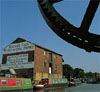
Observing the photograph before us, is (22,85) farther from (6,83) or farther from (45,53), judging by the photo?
(45,53)

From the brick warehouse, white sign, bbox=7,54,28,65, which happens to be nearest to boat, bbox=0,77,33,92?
the brick warehouse

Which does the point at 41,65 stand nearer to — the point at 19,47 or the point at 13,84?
the point at 19,47

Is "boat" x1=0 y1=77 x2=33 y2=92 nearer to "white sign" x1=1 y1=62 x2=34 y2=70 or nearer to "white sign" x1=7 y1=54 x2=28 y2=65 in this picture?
"white sign" x1=1 y1=62 x2=34 y2=70

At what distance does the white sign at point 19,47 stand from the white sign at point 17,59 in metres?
1.29

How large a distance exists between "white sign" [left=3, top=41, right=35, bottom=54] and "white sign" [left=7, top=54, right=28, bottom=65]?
1292mm

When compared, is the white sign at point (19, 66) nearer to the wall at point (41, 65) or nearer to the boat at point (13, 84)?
the wall at point (41, 65)

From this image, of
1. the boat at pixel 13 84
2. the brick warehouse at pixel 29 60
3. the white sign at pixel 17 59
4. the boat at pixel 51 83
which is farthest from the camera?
the white sign at pixel 17 59

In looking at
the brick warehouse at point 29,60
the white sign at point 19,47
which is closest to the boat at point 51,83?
the brick warehouse at point 29,60

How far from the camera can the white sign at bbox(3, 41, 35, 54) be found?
1466 inches

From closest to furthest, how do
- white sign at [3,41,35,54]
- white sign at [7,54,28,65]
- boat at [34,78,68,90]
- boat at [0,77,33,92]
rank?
boat at [0,77,33,92] → boat at [34,78,68,90] → white sign at [7,54,28,65] → white sign at [3,41,35,54]

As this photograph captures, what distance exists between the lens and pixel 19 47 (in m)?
39.0

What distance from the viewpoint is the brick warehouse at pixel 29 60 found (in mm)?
35375

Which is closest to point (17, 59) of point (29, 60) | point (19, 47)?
point (19, 47)

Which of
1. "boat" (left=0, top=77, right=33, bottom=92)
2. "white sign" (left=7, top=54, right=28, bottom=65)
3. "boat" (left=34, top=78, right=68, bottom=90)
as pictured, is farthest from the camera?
"white sign" (left=7, top=54, right=28, bottom=65)
